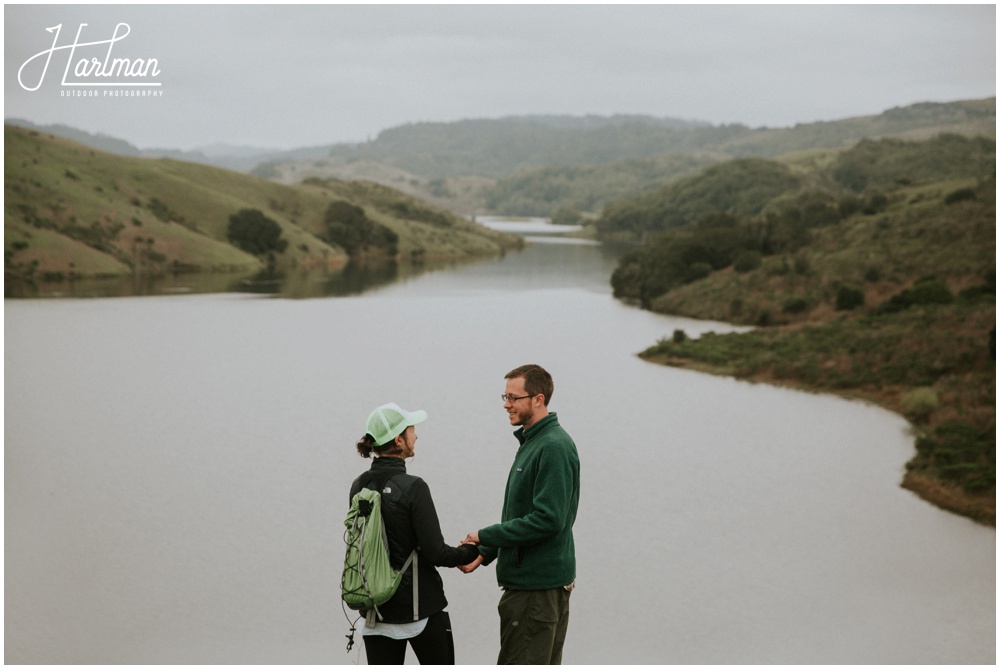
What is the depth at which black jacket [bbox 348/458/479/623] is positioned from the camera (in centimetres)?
511

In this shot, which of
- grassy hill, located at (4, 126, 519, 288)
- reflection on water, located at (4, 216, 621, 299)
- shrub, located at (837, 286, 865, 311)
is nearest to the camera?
shrub, located at (837, 286, 865, 311)

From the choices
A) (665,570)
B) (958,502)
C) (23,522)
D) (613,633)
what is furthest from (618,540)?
(23,522)

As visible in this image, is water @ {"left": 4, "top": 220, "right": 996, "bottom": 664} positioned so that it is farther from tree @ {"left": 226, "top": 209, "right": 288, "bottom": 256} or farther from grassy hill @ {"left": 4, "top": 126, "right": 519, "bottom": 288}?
tree @ {"left": 226, "top": 209, "right": 288, "bottom": 256}

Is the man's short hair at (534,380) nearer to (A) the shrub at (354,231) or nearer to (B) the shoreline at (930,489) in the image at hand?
(B) the shoreline at (930,489)

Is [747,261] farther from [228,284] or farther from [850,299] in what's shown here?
[228,284]

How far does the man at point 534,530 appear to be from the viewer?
5.10m

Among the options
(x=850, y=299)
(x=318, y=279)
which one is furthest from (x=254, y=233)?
(x=850, y=299)

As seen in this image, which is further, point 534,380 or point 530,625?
point 530,625

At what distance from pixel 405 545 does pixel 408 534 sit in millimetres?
62

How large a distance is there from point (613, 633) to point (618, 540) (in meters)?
3.99

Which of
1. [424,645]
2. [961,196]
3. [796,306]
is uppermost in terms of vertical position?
[961,196]

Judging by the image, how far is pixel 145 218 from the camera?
81.5 meters

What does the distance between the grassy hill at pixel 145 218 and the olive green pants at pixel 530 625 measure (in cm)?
6327

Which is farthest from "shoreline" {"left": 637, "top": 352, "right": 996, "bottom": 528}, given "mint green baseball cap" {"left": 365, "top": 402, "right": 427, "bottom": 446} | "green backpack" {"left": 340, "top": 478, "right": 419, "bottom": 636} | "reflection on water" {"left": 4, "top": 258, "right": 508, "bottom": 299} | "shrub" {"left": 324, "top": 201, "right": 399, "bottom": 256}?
"shrub" {"left": 324, "top": 201, "right": 399, "bottom": 256}
